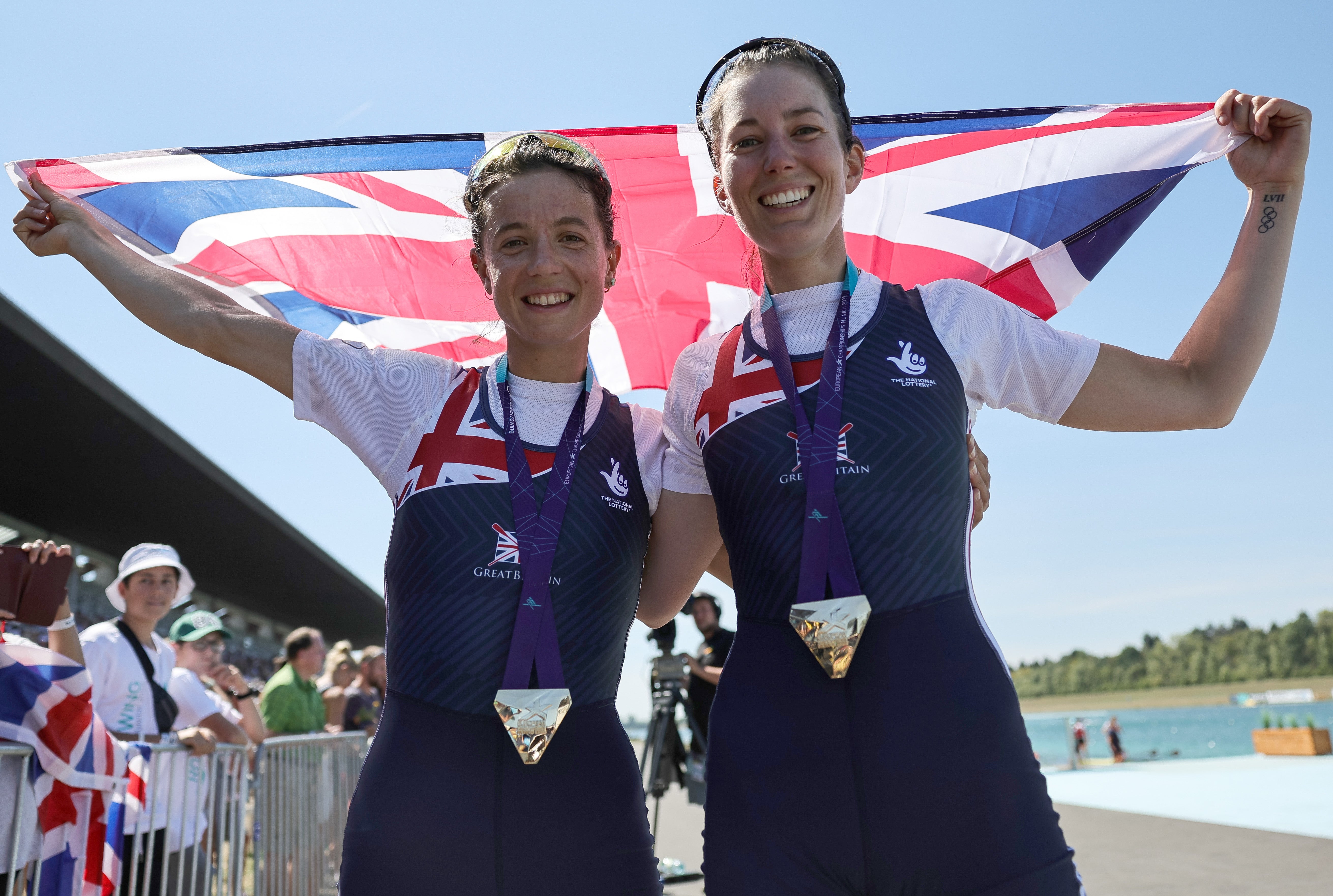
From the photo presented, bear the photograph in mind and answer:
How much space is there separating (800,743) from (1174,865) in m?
5.40

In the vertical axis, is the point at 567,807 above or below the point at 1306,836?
above

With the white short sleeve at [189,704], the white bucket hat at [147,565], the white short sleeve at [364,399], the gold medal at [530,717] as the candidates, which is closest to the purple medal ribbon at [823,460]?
the gold medal at [530,717]

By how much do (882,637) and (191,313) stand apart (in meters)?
1.42

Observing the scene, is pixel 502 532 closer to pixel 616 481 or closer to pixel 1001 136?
pixel 616 481

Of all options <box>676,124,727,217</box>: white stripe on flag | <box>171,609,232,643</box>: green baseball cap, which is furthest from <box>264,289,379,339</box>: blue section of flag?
<box>171,609,232,643</box>: green baseball cap

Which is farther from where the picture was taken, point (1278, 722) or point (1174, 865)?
point (1278, 722)

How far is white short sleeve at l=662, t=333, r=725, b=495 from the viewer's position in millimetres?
1735

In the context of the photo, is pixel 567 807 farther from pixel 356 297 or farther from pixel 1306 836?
pixel 1306 836

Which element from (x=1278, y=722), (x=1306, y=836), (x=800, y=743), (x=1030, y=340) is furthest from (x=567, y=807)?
(x=1278, y=722)

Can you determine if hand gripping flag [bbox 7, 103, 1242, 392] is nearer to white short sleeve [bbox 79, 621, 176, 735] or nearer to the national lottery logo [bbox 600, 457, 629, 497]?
the national lottery logo [bbox 600, 457, 629, 497]

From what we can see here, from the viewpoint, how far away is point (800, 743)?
53.2 inches

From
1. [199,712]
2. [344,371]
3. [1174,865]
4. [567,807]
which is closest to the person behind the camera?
[567,807]

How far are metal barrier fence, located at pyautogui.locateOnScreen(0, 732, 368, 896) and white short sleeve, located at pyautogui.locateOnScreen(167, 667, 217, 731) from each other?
329mm

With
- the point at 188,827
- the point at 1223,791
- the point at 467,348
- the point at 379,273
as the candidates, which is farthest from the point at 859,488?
the point at 1223,791
